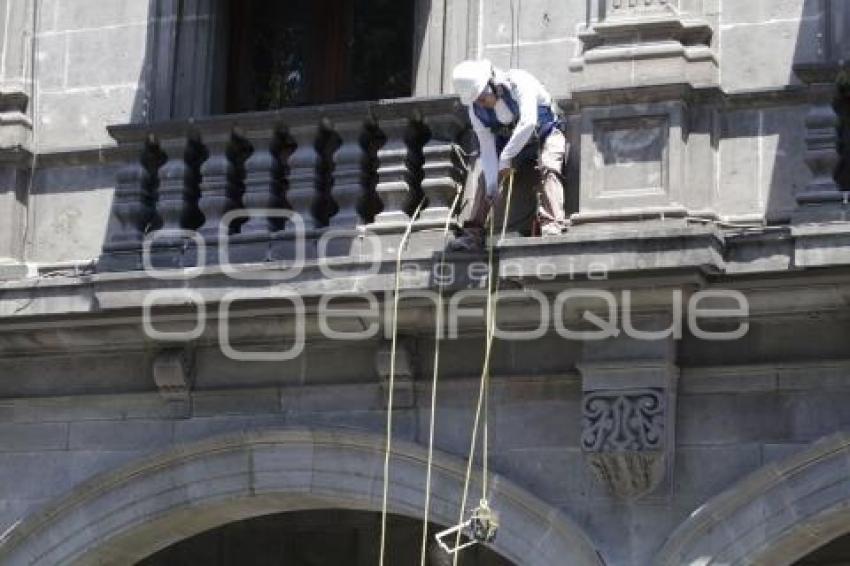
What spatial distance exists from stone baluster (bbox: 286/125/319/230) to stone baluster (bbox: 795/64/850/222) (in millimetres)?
2834

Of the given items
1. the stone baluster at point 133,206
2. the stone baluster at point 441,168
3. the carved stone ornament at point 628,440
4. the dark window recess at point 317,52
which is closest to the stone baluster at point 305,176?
the stone baluster at point 441,168

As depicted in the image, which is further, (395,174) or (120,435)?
(120,435)

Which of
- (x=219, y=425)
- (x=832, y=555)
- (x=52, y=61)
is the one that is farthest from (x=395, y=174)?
(x=832, y=555)

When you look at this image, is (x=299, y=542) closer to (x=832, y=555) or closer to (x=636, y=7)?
(x=832, y=555)

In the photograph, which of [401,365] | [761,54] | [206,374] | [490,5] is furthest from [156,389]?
[761,54]

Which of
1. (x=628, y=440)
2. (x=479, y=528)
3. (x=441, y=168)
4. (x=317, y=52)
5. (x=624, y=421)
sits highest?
(x=317, y=52)

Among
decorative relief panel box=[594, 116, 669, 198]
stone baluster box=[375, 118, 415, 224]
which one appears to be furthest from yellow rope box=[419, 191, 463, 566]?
decorative relief panel box=[594, 116, 669, 198]

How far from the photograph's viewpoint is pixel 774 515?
11312 millimetres

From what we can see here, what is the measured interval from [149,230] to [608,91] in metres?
3.02

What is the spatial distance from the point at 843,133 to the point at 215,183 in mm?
3646

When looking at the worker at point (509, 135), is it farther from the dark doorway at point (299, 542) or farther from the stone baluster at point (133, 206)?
the dark doorway at point (299, 542)

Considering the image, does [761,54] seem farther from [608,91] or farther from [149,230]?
[149,230]

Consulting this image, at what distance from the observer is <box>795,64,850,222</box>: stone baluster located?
1146 centimetres

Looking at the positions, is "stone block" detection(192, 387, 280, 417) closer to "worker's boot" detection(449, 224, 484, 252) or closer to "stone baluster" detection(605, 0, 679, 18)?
"worker's boot" detection(449, 224, 484, 252)
